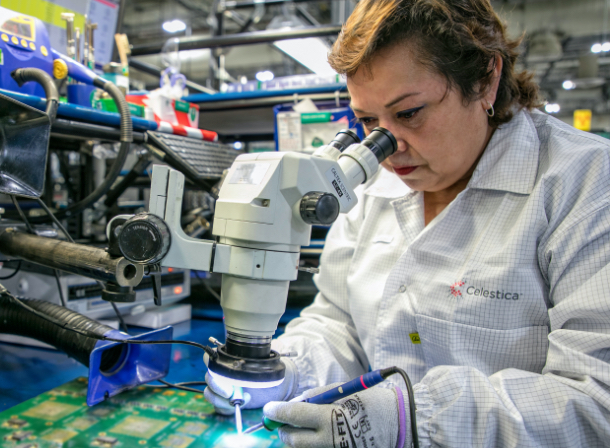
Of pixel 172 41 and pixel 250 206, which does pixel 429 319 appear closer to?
pixel 250 206

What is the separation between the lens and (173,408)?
2.78 ft

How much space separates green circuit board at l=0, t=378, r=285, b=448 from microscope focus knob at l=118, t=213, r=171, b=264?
32cm

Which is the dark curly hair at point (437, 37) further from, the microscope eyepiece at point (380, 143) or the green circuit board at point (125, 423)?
the green circuit board at point (125, 423)

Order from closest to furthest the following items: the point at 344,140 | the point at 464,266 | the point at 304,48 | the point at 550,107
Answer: the point at 344,140 → the point at 464,266 → the point at 550,107 → the point at 304,48

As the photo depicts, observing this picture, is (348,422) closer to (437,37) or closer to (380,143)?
(380,143)

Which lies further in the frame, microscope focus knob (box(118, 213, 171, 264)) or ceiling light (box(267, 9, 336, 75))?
ceiling light (box(267, 9, 336, 75))

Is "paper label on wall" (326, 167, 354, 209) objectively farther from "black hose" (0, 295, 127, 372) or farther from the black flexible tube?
the black flexible tube

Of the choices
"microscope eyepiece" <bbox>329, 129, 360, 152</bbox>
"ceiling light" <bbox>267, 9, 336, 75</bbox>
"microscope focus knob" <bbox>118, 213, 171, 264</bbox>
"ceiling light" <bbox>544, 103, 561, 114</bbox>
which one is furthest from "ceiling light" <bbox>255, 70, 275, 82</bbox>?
"microscope focus knob" <bbox>118, 213, 171, 264</bbox>

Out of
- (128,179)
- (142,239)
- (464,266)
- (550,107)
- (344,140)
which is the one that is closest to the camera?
(142,239)

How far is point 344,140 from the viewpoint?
774 mm

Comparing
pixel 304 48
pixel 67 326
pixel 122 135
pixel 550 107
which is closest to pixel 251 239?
pixel 67 326

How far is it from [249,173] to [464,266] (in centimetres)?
49

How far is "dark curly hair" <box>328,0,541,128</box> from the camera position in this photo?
2.70 feet

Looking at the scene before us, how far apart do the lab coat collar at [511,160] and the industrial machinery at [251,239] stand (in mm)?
414
